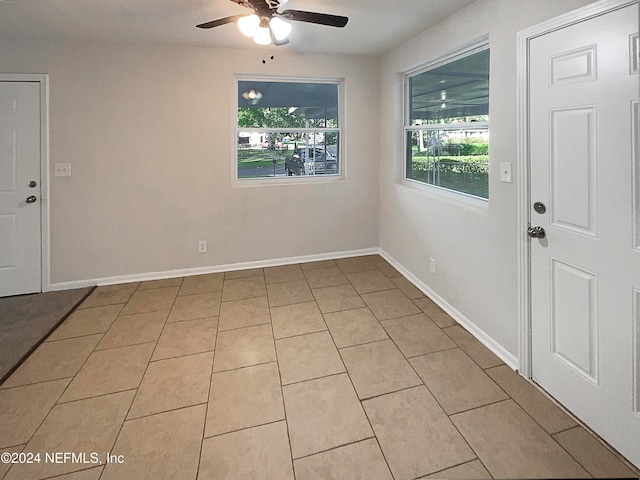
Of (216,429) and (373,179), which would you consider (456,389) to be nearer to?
(216,429)

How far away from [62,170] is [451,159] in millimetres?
3682

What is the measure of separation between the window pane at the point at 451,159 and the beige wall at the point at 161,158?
80 cm

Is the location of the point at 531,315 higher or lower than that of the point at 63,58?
lower

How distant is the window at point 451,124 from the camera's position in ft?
8.88

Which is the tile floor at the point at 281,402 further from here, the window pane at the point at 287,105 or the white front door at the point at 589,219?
the window pane at the point at 287,105

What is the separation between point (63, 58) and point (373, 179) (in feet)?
11.1

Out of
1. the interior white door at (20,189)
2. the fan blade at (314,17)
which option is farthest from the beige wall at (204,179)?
the fan blade at (314,17)

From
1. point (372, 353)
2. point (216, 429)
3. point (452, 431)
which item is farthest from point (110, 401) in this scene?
point (452, 431)

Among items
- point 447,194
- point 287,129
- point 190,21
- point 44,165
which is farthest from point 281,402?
point 44,165

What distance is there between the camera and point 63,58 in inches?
132

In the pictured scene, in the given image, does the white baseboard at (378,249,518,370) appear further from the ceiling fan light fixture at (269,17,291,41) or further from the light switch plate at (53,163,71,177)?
the light switch plate at (53,163,71,177)

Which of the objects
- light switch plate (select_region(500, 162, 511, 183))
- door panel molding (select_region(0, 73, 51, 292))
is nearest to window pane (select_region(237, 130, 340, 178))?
door panel molding (select_region(0, 73, 51, 292))

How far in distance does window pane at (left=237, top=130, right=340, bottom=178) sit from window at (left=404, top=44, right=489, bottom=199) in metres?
0.94

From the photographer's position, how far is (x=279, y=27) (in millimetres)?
2293
